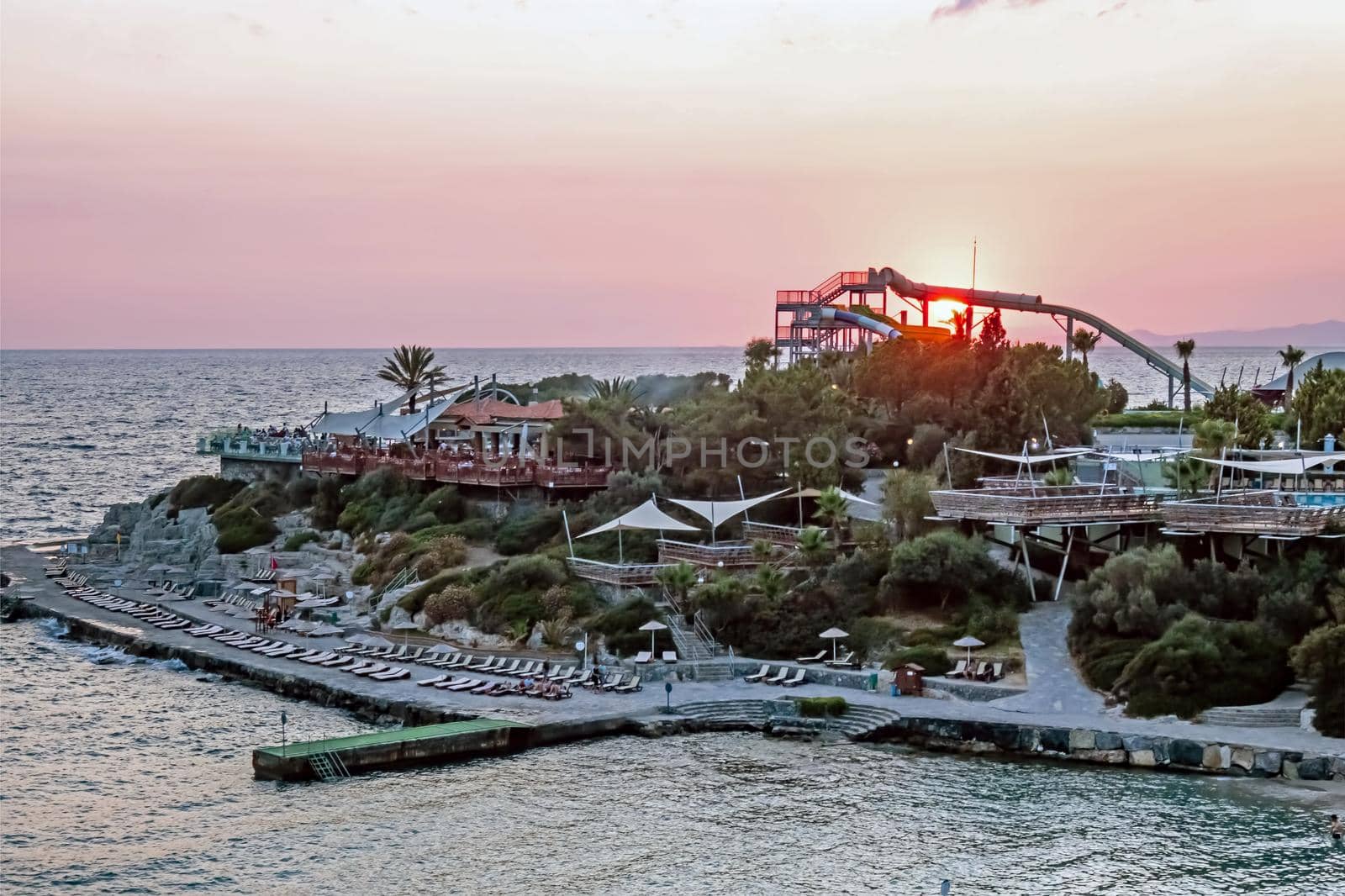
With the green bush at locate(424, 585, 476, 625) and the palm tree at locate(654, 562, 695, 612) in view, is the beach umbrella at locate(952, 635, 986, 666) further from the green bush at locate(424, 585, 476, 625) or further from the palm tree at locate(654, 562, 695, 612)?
the green bush at locate(424, 585, 476, 625)

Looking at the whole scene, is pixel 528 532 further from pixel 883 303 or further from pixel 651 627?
pixel 883 303

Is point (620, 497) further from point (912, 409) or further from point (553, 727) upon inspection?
point (553, 727)

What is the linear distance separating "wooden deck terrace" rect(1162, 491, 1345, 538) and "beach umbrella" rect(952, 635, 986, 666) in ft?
24.8

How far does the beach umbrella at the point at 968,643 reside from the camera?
42031 mm

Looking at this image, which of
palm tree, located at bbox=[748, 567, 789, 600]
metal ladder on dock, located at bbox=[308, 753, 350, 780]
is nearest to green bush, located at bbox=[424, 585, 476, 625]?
palm tree, located at bbox=[748, 567, 789, 600]

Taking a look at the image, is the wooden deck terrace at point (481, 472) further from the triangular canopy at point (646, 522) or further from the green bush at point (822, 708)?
the green bush at point (822, 708)

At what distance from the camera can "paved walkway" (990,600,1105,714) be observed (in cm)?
3994

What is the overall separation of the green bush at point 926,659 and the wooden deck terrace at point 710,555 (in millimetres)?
8873

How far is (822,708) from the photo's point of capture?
134 ft

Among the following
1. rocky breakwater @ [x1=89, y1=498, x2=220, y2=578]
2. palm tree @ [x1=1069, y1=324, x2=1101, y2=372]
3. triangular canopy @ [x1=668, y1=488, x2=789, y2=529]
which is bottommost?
rocky breakwater @ [x1=89, y1=498, x2=220, y2=578]

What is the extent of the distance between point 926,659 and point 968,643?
1555 millimetres

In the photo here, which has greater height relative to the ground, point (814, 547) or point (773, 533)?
point (773, 533)

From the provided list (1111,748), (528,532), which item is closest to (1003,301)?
(528,532)

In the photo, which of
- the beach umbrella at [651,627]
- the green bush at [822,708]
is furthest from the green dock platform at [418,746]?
the beach umbrella at [651,627]
